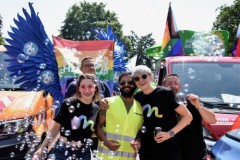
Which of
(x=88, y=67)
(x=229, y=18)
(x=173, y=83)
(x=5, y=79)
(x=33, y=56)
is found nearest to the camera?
(x=173, y=83)

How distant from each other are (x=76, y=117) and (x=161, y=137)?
2.58 feet

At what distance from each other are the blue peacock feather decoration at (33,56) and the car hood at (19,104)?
117cm

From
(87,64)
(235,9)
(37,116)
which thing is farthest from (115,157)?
(235,9)

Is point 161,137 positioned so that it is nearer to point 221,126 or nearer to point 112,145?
point 112,145

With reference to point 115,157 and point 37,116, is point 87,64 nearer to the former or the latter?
point 37,116

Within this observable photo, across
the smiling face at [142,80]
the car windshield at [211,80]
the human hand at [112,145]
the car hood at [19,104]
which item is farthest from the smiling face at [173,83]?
the car hood at [19,104]

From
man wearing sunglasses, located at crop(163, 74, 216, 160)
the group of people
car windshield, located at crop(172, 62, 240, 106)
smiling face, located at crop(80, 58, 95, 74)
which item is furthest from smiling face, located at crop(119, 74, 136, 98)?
car windshield, located at crop(172, 62, 240, 106)

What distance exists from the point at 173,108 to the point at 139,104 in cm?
33

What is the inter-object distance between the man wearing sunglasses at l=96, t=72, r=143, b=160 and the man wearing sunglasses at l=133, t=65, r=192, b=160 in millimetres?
86

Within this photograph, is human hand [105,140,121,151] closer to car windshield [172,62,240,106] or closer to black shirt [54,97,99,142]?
black shirt [54,97,99,142]

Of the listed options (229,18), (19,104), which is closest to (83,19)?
(229,18)

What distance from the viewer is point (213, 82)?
5.19 m

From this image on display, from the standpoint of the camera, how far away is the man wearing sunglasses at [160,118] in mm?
3328

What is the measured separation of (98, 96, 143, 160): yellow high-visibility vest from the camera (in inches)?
134
